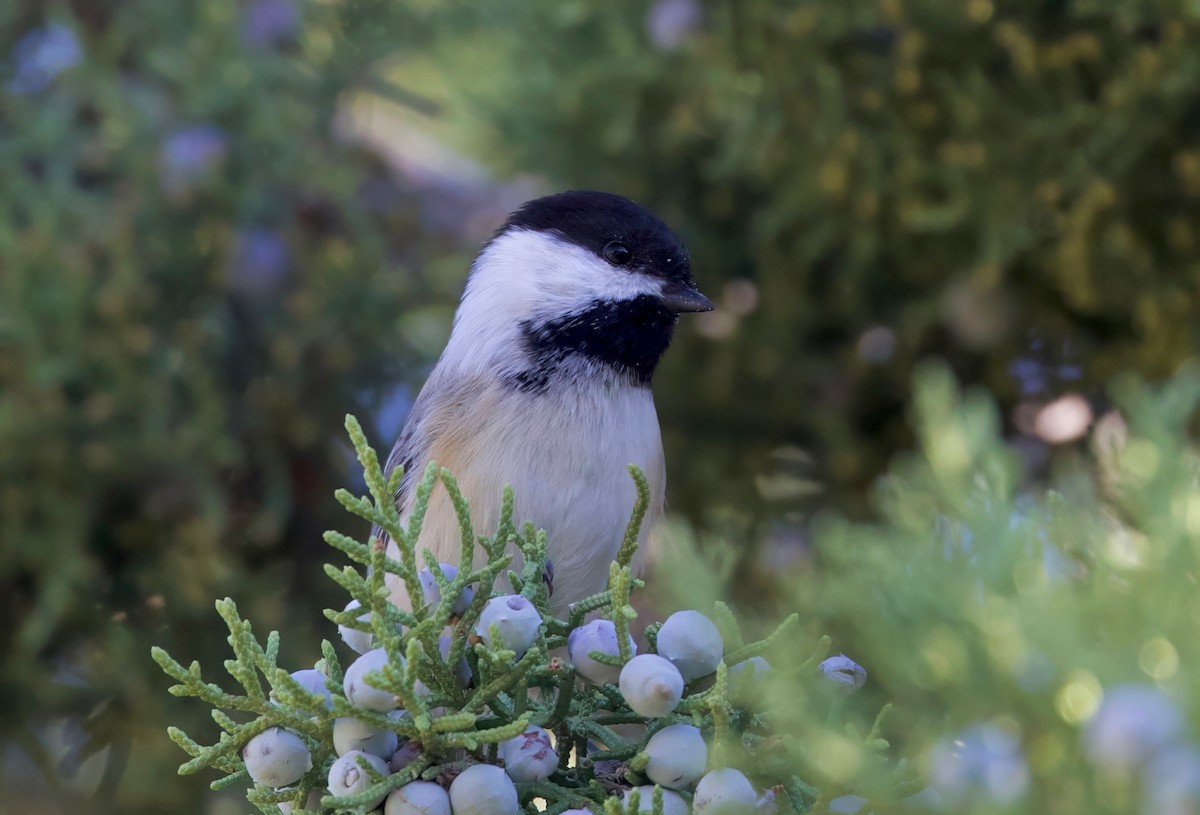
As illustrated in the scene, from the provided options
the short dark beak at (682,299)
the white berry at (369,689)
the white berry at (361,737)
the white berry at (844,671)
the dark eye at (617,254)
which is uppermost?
the dark eye at (617,254)

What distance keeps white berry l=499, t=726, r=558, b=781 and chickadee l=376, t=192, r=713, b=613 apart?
0.55m

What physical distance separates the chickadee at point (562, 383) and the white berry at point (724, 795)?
654 mm

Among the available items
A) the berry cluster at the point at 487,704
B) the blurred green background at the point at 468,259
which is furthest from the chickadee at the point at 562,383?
the berry cluster at the point at 487,704

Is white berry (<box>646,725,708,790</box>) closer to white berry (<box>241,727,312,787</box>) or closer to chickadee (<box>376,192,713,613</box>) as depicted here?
white berry (<box>241,727,312,787</box>)

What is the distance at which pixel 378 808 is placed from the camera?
2.52 ft

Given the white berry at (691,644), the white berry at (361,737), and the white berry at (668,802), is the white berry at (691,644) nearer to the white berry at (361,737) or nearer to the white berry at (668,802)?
the white berry at (668,802)

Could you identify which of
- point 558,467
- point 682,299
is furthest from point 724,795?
point 682,299

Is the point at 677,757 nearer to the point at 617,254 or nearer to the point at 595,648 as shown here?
the point at 595,648

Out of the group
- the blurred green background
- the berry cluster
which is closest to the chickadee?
the blurred green background

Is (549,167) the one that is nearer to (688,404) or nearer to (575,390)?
(688,404)

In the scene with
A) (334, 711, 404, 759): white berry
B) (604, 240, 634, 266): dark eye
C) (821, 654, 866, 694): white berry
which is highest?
(604, 240, 634, 266): dark eye

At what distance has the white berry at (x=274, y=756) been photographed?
76 centimetres

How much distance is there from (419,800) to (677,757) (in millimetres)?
163

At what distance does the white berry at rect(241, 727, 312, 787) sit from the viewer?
0.76 metres
